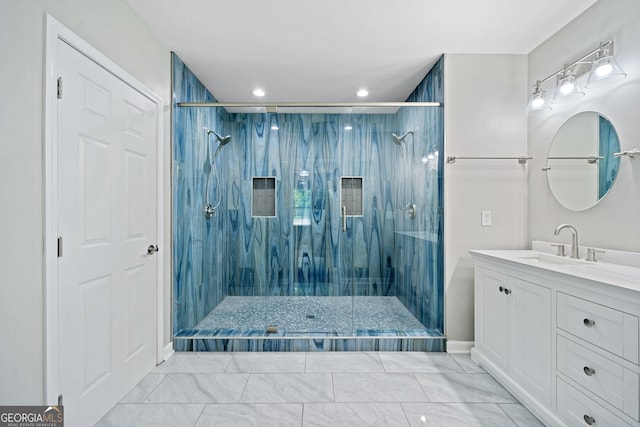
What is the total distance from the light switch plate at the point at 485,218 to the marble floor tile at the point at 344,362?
1.44m

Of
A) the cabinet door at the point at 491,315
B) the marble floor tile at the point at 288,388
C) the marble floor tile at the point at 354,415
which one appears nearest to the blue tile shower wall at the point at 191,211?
Result: the marble floor tile at the point at 288,388

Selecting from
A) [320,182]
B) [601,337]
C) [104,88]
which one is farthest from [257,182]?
[601,337]

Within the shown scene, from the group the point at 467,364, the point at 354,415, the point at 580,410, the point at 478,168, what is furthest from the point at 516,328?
the point at 478,168

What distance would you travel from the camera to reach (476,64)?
2.62 m

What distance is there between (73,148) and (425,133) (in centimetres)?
263

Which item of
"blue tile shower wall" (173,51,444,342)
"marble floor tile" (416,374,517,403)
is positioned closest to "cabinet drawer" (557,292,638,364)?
"marble floor tile" (416,374,517,403)

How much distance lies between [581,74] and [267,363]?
3.08 meters

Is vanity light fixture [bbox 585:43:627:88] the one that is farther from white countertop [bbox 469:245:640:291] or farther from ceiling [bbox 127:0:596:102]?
white countertop [bbox 469:245:640:291]

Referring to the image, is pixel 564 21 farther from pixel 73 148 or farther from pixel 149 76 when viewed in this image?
pixel 73 148

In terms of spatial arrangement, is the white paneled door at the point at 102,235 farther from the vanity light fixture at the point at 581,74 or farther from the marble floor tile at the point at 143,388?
the vanity light fixture at the point at 581,74

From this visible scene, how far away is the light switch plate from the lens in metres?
2.62

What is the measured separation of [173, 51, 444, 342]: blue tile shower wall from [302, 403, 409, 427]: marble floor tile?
1170 mm

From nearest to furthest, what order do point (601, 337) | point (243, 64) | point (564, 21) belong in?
point (601, 337) < point (564, 21) < point (243, 64)

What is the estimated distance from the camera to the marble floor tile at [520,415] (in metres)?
1.72
